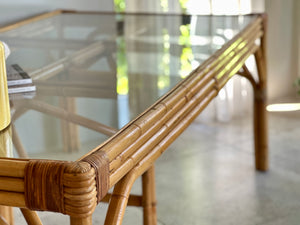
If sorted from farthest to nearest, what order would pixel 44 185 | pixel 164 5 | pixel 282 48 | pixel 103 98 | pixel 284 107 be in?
pixel 282 48 → pixel 284 107 → pixel 164 5 → pixel 103 98 → pixel 44 185

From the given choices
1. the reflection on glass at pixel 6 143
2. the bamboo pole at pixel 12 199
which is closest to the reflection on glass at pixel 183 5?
the reflection on glass at pixel 6 143

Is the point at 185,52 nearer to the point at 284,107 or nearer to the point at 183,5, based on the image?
the point at 183,5

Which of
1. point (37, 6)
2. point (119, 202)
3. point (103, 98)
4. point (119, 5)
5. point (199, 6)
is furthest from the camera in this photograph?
point (119, 5)

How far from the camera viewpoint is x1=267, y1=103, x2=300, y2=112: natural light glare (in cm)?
288

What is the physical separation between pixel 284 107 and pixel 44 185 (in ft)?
8.37

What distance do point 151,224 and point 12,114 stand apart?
2.27ft

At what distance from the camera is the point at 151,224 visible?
133 cm

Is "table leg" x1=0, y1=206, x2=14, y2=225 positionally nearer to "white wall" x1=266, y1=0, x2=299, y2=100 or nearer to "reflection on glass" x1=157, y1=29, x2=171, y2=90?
"reflection on glass" x1=157, y1=29, x2=171, y2=90

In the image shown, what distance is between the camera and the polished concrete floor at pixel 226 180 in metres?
1.66

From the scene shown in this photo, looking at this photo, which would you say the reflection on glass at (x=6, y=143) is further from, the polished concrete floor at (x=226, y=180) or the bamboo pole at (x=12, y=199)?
the polished concrete floor at (x=226, y=180)

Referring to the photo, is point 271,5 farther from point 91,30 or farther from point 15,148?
point 15,148

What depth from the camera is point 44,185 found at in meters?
0.52

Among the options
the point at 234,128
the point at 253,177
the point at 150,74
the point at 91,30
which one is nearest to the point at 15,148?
the point at 150,74

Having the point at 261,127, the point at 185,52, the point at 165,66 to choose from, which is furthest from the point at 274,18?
the point at 165,66
